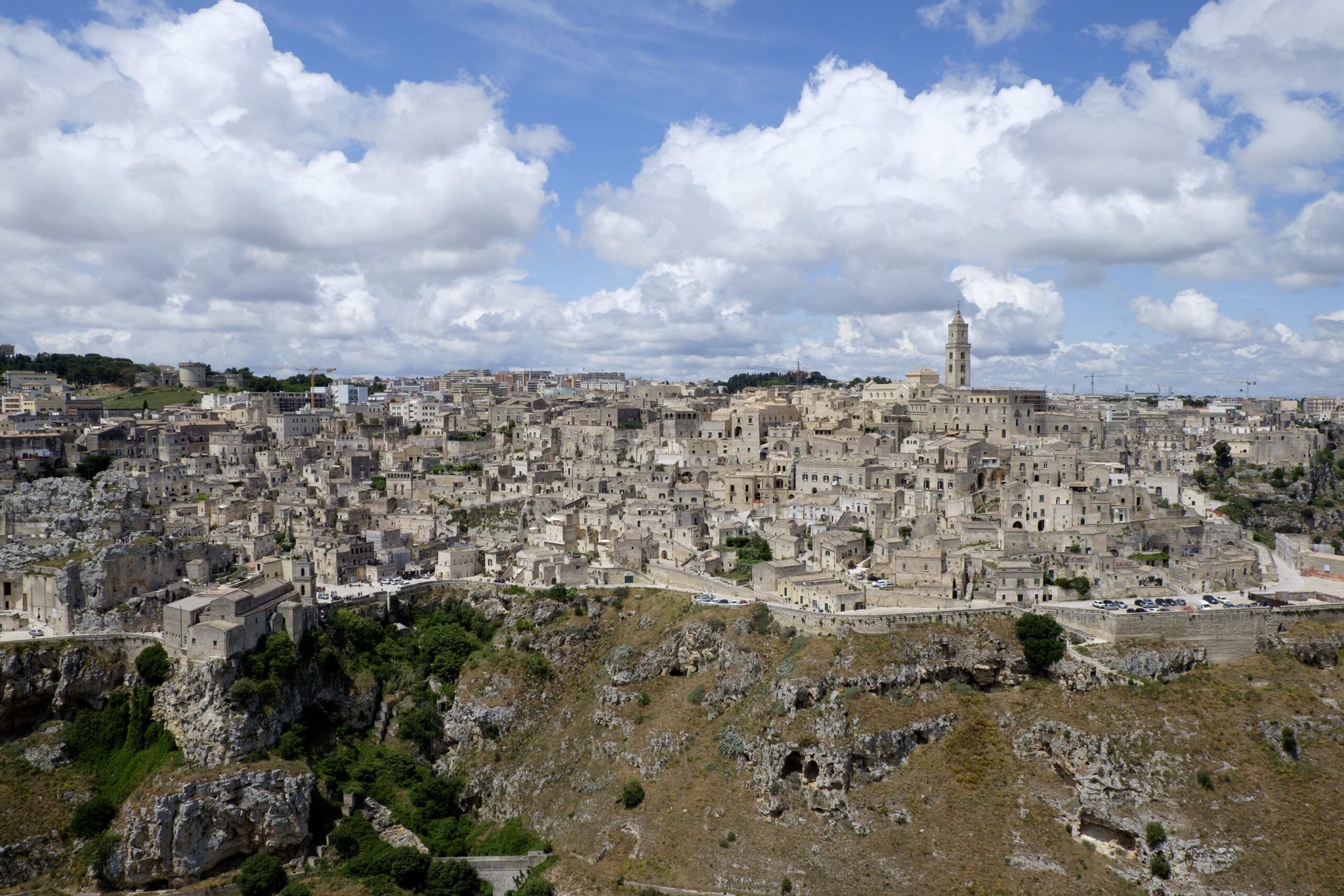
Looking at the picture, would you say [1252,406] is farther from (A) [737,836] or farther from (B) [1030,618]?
(A) [737,836]

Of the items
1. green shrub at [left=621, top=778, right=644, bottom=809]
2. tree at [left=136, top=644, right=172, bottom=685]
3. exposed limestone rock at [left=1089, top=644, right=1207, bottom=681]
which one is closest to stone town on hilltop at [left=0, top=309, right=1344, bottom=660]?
tree at [left=136, top=644, right=172, bottom=685]

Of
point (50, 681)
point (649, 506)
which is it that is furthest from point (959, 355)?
point (50, 681)

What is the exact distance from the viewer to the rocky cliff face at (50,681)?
1603 inches

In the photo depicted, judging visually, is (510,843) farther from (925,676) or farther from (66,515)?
(66,515)

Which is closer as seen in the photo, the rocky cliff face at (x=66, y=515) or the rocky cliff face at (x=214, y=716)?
the rocky cliff face at (x=214, y=716)

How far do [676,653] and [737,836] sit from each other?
9998mm

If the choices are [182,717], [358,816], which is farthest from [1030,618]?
[182,717]

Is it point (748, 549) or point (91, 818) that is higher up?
point (748, 549)

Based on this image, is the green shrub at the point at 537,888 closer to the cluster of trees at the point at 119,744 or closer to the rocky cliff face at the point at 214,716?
the rocky cliff face at the point at 214,716

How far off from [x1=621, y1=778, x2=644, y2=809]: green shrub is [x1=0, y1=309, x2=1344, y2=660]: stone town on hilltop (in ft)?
35.0

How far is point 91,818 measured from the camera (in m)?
38.2

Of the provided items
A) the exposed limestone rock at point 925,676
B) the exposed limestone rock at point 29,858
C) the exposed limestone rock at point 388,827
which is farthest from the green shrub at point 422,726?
the exposed limestone rock at point 925,676

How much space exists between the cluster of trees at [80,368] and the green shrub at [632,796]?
9635 centimetres

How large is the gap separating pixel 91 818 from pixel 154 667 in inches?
248
